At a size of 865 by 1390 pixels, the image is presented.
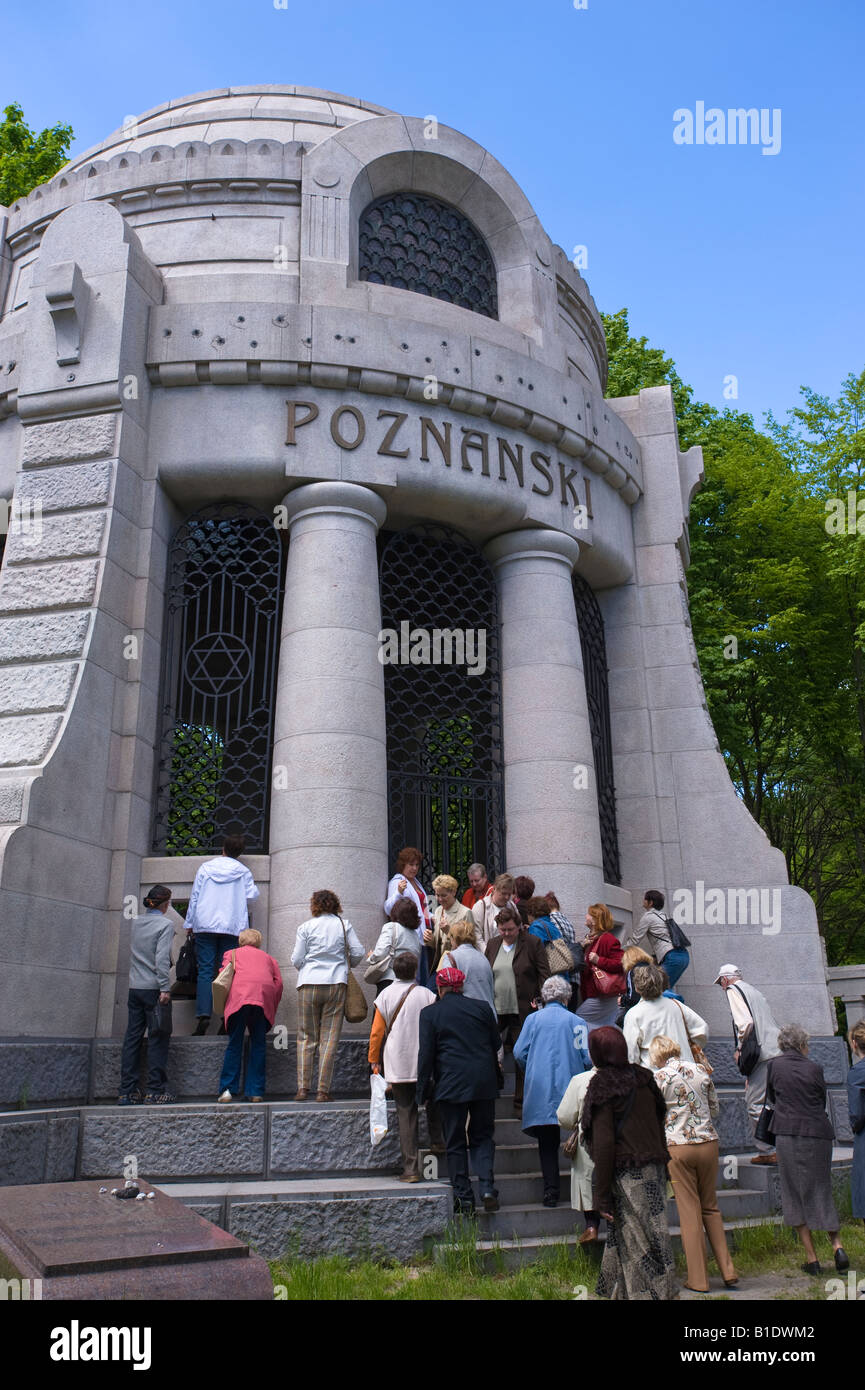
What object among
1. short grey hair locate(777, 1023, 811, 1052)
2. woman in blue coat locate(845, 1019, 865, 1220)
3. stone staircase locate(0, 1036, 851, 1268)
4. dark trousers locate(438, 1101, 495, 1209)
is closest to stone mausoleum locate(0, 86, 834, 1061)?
stone staircase locate(0, 1036, 851, 1268)

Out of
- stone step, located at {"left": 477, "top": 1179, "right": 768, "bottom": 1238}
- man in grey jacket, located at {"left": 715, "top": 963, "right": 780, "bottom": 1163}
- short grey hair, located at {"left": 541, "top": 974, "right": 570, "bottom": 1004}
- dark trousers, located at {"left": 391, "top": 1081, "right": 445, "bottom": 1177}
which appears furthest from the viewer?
man in grey jacket, located at {"left": 715, "top": 963, "right": 780, "bottom": 1163}

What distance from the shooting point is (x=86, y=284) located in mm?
11039

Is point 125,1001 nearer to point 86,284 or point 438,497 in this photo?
point 438,497

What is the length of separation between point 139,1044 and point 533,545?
269 inches

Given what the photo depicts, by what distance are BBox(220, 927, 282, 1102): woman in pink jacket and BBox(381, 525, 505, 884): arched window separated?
3115mm

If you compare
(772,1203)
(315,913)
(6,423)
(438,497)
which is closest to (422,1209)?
(315,913)

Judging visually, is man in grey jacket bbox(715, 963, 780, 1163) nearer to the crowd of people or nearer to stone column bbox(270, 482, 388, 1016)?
the crowd of people

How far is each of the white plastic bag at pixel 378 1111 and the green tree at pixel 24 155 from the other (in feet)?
66.4

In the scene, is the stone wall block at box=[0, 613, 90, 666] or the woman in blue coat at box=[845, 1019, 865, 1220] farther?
the stone wall block at box=[0, 613, 90, 666]

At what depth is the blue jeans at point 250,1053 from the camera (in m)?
8.24

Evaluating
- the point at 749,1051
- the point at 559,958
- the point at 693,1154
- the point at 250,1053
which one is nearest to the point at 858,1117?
the point at 693,1154

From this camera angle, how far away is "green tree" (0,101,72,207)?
2202cm

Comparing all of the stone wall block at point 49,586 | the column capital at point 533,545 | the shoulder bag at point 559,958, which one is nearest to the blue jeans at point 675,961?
the shoulder bag at point 559,958
